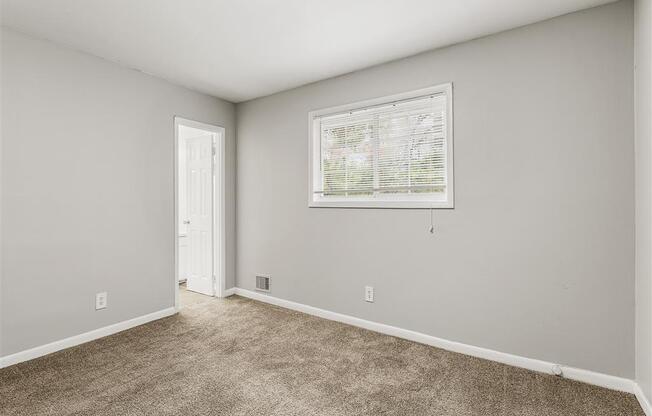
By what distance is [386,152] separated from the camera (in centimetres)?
315

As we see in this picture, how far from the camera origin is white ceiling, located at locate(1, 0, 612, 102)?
2.23m

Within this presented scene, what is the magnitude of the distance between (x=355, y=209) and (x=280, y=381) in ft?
5.50

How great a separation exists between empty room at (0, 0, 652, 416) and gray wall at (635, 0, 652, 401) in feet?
0.07

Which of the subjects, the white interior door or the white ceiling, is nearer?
the white ceiling

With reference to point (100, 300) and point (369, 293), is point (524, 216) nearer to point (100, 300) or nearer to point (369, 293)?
point (369, 293)

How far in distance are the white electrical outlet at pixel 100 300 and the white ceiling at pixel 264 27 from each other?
84.4 inches

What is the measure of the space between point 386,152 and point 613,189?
1.68m

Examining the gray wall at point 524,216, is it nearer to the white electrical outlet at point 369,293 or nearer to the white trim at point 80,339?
the white electrical outlet at point 369,293

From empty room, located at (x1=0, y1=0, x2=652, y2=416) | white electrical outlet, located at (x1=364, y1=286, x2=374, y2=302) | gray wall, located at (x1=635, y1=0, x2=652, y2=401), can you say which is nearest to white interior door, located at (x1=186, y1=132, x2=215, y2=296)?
empty room, located at (x1=0, y1=0, x2=652, y2=416)

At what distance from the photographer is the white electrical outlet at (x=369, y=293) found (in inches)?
127

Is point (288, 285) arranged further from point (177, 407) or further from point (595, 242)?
point (595, 242)

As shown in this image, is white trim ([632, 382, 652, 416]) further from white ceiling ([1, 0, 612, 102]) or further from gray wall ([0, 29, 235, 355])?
gray wall ([0, 29, 235, 355])

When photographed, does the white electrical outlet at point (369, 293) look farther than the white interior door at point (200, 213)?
No

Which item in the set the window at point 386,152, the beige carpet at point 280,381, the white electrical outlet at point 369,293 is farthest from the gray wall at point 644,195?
the white electrical outlet at point 369,293
